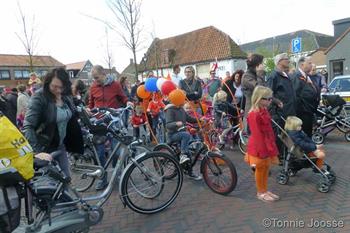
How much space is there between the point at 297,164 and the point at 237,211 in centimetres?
128

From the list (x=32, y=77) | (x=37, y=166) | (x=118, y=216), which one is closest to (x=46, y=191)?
(x=37, y=166)

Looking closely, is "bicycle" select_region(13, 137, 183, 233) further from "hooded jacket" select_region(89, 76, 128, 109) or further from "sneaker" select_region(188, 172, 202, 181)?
"hooded jacket" select_region(89, 76, 128, 109)

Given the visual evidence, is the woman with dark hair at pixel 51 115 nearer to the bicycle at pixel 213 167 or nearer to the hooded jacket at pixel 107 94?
the bicycle at pixel 213 167

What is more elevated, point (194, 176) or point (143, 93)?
point (143, 93)

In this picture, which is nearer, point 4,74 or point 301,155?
point 301,155

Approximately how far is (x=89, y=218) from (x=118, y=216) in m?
0.82

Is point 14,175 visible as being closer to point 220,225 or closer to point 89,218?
point 89,218

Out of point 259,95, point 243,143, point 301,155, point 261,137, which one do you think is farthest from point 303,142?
point 243,143

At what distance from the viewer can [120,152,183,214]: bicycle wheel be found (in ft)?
12.9

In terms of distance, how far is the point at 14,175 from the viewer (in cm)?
263

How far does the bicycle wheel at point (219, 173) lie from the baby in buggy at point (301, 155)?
92 centimetres

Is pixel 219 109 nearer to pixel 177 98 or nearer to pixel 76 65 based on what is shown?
pixel 177 98

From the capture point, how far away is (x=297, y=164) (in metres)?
4.71

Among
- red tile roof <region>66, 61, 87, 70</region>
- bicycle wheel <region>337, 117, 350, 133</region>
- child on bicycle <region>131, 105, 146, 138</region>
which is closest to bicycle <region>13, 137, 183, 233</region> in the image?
child on bicycle <region>131, 105, 146, 138</region>
